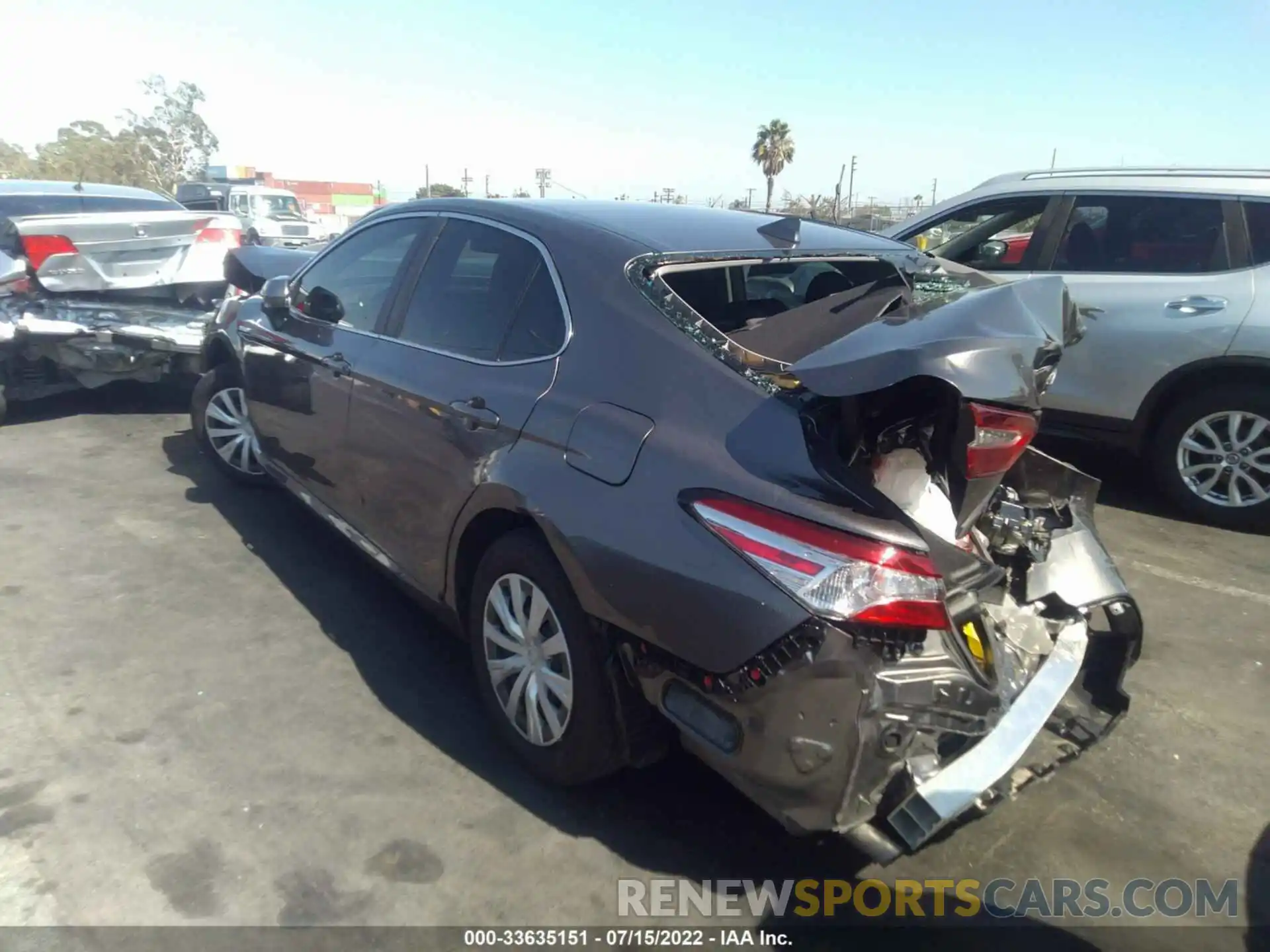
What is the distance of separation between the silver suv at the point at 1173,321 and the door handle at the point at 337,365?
4278mm

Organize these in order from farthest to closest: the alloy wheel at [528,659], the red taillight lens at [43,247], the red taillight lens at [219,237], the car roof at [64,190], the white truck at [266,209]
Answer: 1. the white truck at [266,209]
2. the car roof at [64,190]
3. the red taillight lens at [219,237]
4. the red taillight lens at [43,247]
5. the alloy wheel at [528,659]

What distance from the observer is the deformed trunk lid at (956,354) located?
215 cm

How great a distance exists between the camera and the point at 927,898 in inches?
102

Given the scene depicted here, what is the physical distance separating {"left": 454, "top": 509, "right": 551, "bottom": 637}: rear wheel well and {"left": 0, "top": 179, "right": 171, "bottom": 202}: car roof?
23.1 ft

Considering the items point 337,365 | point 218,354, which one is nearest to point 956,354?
point 337,365

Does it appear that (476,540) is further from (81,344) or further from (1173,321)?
(81,344)

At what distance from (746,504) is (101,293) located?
6794 mm

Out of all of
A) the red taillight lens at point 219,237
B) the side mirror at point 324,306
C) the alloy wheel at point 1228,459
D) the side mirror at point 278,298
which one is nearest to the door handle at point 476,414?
the side mirror at point 324,306

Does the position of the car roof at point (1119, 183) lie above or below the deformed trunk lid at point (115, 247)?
above

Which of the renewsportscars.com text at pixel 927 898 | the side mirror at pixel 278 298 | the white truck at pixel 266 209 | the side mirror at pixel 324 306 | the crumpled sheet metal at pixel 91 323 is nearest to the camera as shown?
the renewsportscars.com text at pixel 927 898

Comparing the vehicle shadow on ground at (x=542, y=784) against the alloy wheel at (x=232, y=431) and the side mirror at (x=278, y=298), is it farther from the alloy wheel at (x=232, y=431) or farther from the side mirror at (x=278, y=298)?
the side mirror at (x=278, y=298)

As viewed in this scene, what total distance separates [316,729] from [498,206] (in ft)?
6.53

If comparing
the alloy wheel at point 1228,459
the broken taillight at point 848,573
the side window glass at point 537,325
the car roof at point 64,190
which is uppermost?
the car roof at point 64,190

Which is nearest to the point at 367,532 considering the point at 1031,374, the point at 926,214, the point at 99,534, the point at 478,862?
the point at 478,862
